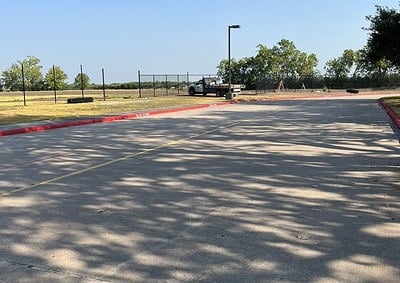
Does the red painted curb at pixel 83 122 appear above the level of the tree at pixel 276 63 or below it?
below

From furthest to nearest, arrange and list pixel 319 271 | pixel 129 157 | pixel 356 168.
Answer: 1. pixel 129 157
2. pixel 356 168
3. pixel 319 271

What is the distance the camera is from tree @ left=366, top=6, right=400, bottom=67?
28297mm

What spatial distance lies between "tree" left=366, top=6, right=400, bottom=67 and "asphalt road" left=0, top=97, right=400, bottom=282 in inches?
740

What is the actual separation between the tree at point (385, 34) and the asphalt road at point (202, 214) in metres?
18.8

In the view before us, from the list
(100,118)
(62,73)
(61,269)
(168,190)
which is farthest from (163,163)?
(62,73)

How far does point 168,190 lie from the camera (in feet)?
23.6

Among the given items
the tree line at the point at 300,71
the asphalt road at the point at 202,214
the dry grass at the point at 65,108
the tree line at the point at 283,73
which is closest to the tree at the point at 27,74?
the tree line at the point at 283,73

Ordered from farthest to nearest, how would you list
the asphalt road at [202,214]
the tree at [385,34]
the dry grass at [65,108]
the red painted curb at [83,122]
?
the tree at [385,34], the dry grass at [65,108], the red painted curb at [83,122], the asphalt road at [202,214]

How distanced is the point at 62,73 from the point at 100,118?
238ft

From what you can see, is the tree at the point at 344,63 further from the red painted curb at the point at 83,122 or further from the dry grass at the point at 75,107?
the red painted curb at the point at 83,122

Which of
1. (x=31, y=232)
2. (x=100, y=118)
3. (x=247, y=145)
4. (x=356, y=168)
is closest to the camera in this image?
(x=31, y=232)

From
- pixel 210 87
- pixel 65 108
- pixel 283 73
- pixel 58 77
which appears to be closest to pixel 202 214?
pixel 65 108

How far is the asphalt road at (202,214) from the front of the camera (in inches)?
165

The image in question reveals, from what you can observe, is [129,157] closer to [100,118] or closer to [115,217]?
[115,217]
